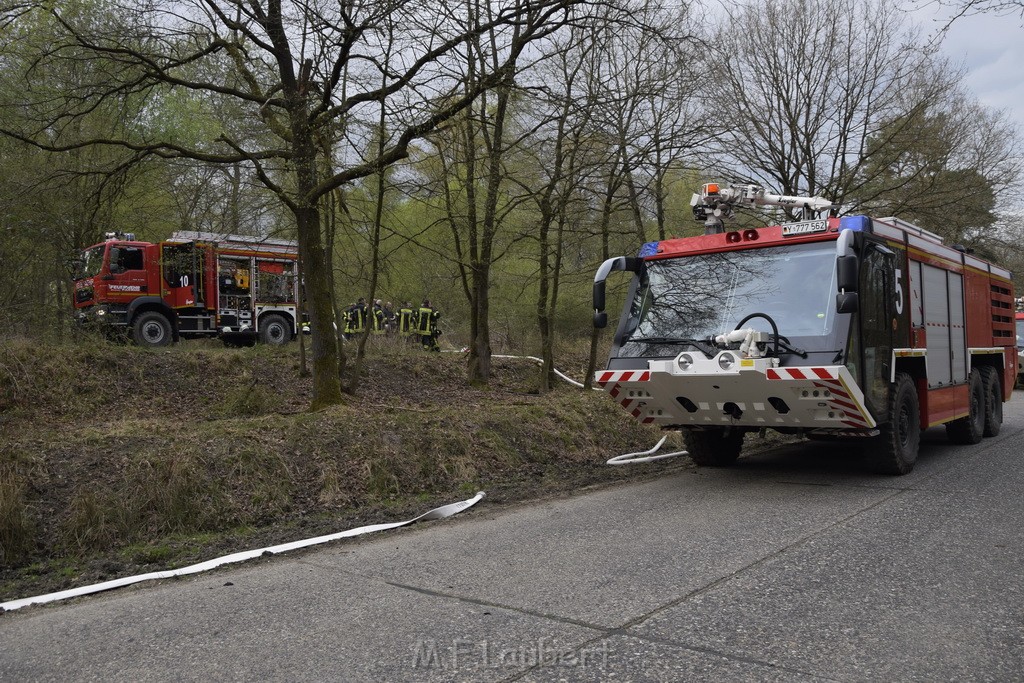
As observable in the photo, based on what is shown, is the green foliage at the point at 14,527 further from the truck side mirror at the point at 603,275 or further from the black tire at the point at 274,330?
the black tire at the point at 274,330

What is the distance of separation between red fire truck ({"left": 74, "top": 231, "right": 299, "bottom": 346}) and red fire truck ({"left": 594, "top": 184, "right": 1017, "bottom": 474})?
11.1 meters

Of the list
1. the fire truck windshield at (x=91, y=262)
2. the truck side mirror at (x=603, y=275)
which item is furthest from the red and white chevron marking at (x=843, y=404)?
the fire truck windshield at (x=91, y=262)

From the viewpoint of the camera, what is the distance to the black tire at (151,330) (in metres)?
19.9

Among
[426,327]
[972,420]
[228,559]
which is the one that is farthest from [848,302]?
[426,327]

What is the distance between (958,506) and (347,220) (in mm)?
10209

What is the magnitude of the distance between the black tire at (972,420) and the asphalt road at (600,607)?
4751mm

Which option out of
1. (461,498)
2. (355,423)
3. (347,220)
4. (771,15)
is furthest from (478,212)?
(771,15)

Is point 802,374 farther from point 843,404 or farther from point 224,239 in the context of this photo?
point 224,239

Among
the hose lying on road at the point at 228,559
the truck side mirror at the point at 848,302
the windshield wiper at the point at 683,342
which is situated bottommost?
the hose lying on road at the point at 228,559

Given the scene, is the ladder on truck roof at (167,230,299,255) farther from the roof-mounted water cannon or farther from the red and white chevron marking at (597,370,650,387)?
the red and white chevron marking at (597,370,650,387)

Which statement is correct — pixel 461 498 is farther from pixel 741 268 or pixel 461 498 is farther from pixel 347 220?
pixel 347 220

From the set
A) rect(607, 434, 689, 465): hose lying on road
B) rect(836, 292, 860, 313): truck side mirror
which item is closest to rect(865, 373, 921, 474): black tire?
rect(836, 292, 860, 313): truck side mirror

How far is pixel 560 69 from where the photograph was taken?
15.3 metres

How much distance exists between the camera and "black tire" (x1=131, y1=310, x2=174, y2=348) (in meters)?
19.9
